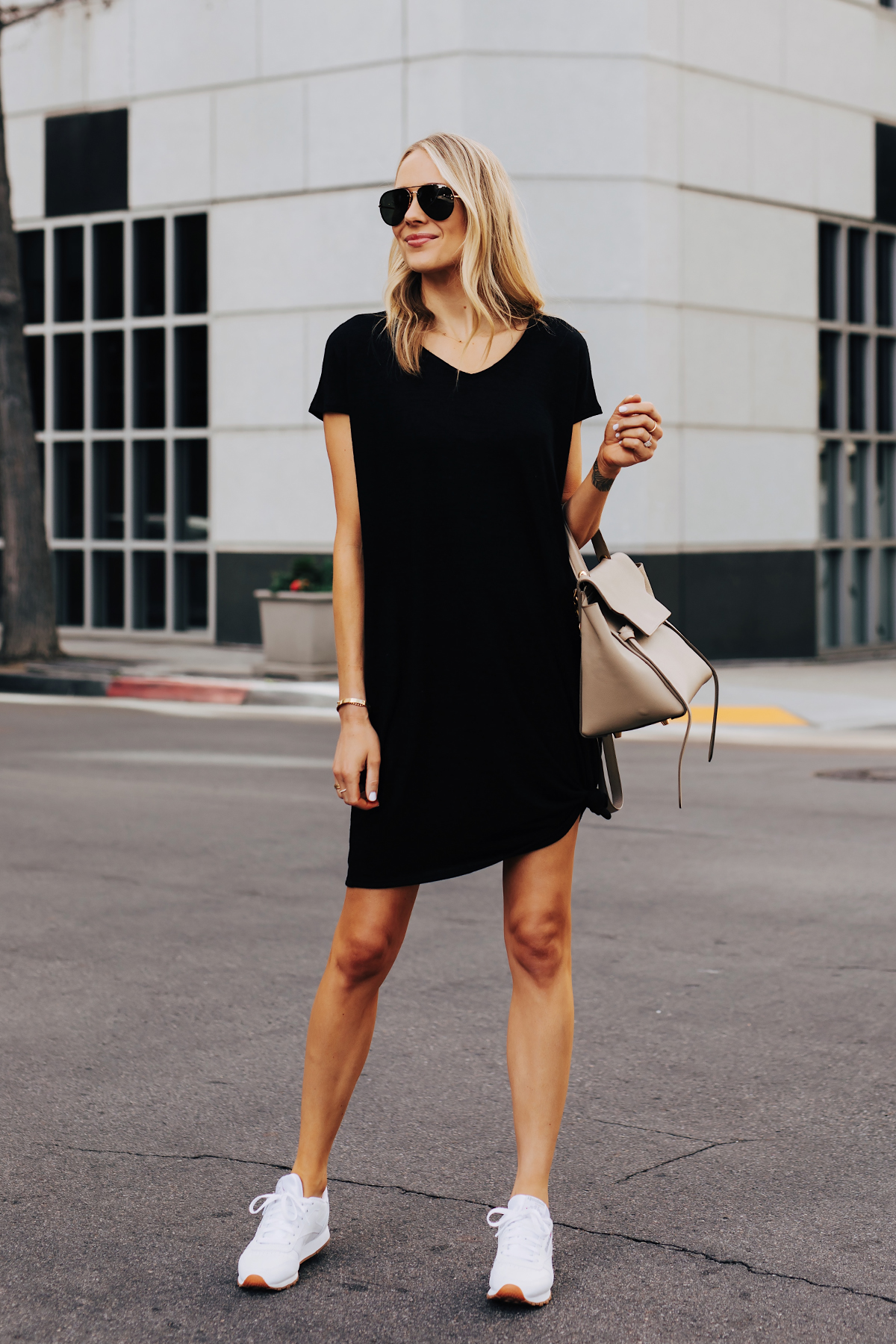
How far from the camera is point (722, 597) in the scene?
18.1 m

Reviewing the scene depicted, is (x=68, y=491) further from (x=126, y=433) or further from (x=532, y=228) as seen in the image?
(x=532, y=228)

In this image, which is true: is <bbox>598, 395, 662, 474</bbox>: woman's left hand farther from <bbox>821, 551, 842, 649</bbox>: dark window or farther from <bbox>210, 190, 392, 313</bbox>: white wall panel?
<bbox>821, 551, 842, 649</bbox>: dark window

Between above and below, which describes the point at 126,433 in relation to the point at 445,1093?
above

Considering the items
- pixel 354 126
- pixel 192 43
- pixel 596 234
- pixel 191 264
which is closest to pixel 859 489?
pixel 596 234

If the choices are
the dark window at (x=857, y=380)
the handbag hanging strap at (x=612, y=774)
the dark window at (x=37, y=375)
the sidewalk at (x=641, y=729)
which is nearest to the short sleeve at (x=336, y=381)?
the handbag hanging strap at (x=612, y=774)

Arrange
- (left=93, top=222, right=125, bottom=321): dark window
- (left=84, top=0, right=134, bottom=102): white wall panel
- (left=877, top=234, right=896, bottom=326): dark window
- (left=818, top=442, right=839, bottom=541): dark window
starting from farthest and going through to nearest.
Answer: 1. (left=877, top=234, right=896, bottom=326): dark window
2. (left=93, top=222, right=125, bottom=321): dark window
3. (left=818, top=442, right=839, bottom=541): dark window
4. (left=84, top=0, right=134, bottom=102): white wall panel

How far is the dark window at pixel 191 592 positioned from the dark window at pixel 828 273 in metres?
7.79

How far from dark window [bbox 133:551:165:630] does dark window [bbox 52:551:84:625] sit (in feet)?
3.25

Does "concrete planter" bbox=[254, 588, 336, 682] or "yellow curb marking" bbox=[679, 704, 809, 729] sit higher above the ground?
"concrete planter" bbox=[254, 588, 336, 682]

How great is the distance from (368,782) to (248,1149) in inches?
48.7

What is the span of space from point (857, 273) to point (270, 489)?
24.6ft

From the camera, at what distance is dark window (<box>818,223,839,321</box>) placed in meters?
19.6

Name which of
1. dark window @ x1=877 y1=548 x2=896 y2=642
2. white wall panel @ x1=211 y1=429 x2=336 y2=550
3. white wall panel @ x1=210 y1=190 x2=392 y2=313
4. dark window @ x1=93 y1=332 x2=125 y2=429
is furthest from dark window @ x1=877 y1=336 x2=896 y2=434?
dark window @ x1=93 y1=332 x2=125 y2=429

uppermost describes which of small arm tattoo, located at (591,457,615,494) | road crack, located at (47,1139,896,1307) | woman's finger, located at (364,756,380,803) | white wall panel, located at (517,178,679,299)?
white wall panel, located at (517,178,679,299)
